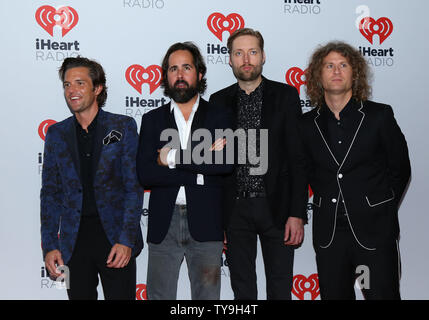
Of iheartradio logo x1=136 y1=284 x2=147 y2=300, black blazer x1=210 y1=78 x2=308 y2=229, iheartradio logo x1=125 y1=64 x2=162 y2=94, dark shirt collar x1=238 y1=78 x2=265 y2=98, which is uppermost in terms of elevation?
iheartradio logo x1=125 y1=64 x2=162 y2=94

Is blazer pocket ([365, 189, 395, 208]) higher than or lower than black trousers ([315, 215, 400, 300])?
higher

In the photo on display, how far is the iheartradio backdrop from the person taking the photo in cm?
396

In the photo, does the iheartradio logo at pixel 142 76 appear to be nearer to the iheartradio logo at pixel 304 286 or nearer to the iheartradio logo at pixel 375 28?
the iheartradio logo at pixel 375 28

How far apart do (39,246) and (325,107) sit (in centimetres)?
287

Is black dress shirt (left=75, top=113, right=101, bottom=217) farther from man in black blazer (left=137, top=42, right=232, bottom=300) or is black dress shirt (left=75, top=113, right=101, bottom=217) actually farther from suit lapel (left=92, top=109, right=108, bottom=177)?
man in black blazer (left=137, top=42, right=232, bottom=300)

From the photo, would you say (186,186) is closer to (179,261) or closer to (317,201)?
(179,261)

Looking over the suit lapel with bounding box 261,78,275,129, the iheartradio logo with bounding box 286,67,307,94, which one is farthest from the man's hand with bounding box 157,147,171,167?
the iheartradio logo with bounding box 286,67,307,94

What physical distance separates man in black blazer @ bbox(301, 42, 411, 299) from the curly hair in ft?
0.21

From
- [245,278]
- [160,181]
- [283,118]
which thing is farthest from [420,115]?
[160,181]

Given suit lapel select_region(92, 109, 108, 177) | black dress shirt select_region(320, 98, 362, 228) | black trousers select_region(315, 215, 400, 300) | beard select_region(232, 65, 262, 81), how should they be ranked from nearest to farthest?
black trousers select_region(315, 215, 400, 300), black dress shirt select_region(320, 98, 362, 228), suit lapel select_region(92, 109, 108, 177), beard select_region(232, 65, 262, 81)

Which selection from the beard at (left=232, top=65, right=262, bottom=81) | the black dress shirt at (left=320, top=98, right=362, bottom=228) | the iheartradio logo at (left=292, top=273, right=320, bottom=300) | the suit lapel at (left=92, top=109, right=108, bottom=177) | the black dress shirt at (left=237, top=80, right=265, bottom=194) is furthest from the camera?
the iheartradio logo at (left=292, top=273, right=320, bottom=300)

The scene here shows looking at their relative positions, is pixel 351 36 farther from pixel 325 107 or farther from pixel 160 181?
pixel 160 181

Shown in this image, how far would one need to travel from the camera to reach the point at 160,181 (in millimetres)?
3059

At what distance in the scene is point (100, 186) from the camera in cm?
316
